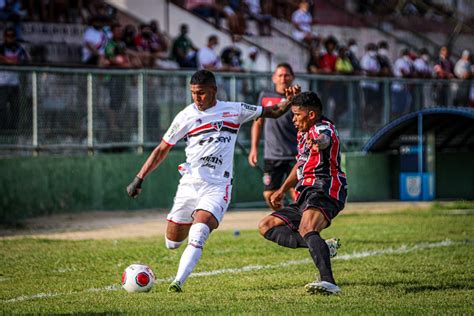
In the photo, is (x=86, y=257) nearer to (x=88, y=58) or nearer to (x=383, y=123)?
(x=88, y=58)

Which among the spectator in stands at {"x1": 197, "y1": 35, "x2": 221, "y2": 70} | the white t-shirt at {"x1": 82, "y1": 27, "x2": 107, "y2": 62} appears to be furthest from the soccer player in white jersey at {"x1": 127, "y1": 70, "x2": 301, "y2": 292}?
the spectator in stands at {"x1": 197, "y1": 35, "x2": 221, "y2": 70}

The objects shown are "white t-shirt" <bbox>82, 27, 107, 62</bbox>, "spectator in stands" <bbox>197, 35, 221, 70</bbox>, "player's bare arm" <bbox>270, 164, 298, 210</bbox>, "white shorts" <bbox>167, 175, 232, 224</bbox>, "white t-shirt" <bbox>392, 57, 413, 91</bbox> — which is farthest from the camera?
Answer: "white t-shirt" <bbox>392, 57, 413, 91</bbox>

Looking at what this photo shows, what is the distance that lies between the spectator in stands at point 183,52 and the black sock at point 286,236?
11.9 meters

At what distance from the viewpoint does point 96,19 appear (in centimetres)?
1991

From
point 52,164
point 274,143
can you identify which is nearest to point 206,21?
point 52,164

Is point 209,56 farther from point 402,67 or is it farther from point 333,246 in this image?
point 333,246

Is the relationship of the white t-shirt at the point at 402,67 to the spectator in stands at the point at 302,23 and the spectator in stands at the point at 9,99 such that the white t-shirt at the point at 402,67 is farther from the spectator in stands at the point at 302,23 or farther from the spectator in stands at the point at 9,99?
the spectator in stands at the point at 9,99

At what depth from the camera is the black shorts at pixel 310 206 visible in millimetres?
8945

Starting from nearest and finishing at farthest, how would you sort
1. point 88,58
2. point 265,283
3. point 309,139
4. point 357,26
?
point 309,139 < point 265,283 < point 88,58 < point 357,26

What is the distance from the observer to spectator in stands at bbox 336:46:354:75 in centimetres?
2365

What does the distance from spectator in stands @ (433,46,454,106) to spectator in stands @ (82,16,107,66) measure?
26.0ft

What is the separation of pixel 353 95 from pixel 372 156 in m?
1.36

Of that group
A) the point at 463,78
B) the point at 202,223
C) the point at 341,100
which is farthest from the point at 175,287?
the point at 463,78

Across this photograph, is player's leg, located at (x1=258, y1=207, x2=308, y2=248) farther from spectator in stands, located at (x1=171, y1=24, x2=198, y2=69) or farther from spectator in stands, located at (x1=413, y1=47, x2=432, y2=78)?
spectator in stands, located at (x1=413, y1=47, x2=432, y2=78)
